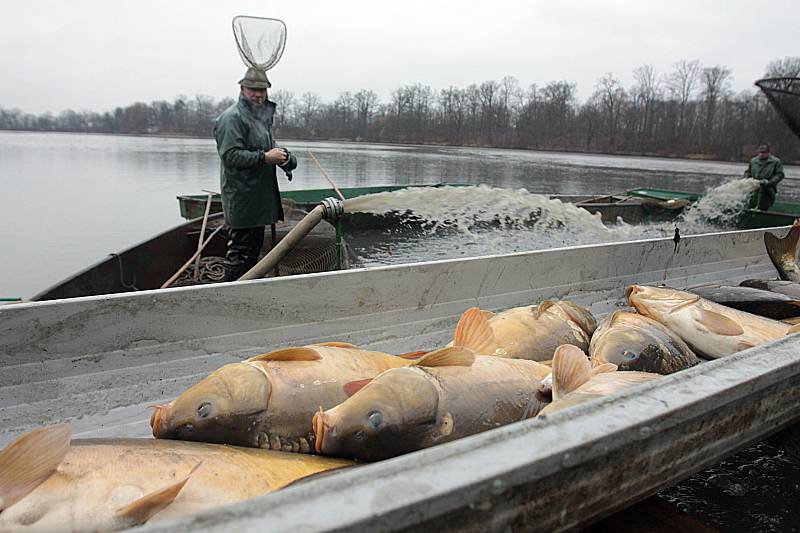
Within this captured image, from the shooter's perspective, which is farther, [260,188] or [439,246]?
[439,246]

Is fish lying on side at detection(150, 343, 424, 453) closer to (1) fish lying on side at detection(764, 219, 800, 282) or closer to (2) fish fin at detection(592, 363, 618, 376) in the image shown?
(2) fish fin at detection(592, 363, 618, 376)

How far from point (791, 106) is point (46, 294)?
24117mm

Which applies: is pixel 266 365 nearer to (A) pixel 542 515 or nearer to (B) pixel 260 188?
(A) pixel 542 515

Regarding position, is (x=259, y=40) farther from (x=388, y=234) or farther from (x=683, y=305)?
(x=683, y=305)

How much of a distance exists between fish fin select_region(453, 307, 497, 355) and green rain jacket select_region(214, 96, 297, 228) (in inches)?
152

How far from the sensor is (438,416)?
2322mm

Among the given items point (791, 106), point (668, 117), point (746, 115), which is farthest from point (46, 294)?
point (668, 117)

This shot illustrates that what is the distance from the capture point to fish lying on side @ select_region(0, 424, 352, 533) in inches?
66.7

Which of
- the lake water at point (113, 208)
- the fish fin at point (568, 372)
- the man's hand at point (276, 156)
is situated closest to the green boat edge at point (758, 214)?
the lake water at point (113, 208)

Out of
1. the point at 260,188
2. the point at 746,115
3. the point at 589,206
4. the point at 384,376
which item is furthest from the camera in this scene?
the point at 746,115

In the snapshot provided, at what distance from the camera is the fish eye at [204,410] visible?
2.29 meters

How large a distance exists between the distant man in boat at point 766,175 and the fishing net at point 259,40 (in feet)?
Result: 42.7

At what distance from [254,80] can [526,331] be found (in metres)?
4.46

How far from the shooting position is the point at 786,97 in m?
19.4
